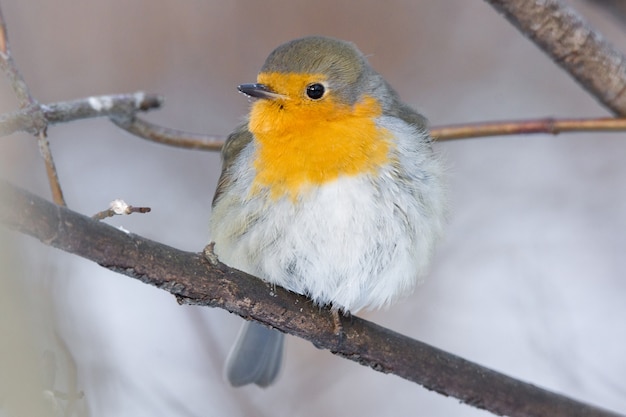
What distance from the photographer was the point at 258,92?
9.20 ft

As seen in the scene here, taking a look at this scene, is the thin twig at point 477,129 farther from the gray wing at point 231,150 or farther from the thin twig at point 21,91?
the thin twig at point 21,91

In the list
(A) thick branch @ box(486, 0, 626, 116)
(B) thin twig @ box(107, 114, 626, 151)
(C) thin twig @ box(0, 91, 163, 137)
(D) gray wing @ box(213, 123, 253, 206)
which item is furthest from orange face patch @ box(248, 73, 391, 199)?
(A) thick branch @ box(486, 0, 626, 116)

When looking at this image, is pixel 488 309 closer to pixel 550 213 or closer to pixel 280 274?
pixel 550 213

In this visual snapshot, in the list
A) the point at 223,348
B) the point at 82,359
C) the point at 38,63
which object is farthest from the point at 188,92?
the point at 82,359

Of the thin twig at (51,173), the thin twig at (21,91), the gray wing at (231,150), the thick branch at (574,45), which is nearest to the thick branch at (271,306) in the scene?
the thin twig at (51,173)

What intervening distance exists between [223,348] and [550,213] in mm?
2106

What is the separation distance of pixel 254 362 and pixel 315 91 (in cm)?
121

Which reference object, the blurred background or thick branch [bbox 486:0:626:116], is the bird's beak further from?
the blurred background

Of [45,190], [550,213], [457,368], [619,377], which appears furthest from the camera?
[550,213]

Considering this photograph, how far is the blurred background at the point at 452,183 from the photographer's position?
4.29 m

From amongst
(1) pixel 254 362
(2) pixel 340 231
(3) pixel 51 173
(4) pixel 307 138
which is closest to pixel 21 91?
(3) pixel 51 173

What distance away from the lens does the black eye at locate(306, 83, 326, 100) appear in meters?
2.88

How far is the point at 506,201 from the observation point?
4926 mm

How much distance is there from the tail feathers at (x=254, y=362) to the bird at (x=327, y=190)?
2.06ft
